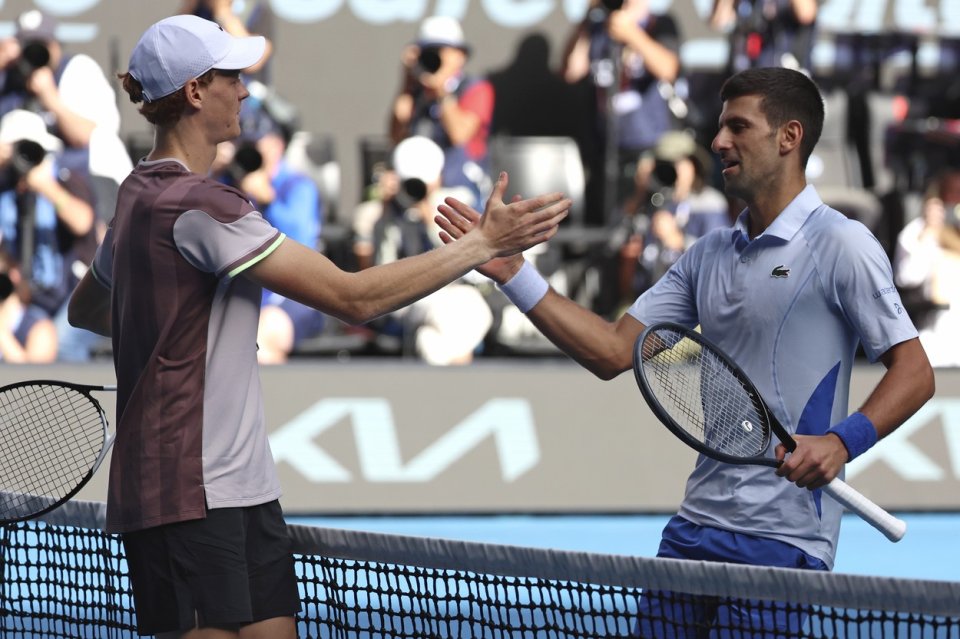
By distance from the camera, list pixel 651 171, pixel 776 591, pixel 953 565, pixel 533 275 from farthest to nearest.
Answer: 1. pixel 651 171
2. pixel 953 565
3. pixel 533 275
4. pixel 776 591

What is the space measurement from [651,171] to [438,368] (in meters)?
1.67

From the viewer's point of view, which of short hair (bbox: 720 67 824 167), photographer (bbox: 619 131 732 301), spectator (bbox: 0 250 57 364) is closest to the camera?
short hair (bbox: 720 67 824 167)

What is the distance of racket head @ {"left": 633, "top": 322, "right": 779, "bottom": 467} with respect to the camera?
2.56 meters

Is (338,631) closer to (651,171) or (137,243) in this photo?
(137,243)

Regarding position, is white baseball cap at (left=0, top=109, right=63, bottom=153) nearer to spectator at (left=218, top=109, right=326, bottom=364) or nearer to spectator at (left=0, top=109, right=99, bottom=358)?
spectator at (left=0, top=109, right=99, bottom=358)

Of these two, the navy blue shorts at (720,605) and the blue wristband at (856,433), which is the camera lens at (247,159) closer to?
the navy blue shorts at (720,605)

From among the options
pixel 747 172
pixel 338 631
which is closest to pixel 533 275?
pixel 747 172

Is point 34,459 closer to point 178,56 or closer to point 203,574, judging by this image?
point 203,574

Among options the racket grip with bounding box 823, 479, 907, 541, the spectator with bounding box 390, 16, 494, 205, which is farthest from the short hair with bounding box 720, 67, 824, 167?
the spectator with bounding box 390, 16, 494, 205

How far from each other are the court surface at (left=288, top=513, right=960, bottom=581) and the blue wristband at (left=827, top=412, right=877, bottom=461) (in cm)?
383

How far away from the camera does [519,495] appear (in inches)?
289

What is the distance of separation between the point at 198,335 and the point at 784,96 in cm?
120

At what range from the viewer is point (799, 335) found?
→ 2703 millimetres

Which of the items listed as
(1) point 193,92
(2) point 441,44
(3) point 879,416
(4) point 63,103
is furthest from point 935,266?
(1) point 193,92
